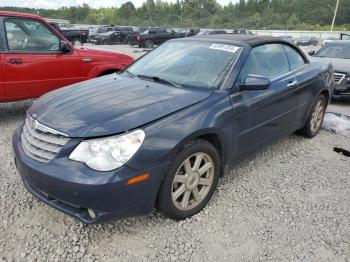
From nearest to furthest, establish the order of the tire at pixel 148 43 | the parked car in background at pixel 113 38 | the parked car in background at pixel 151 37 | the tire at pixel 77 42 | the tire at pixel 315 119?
the tire at pixel 315 119
the tire at pixel 77 42
the parked car in background at pixel 151 37
the tire at pixel 148 43
the parked car in background at pixel 113 38

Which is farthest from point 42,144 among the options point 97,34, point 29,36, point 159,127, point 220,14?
point 220,14

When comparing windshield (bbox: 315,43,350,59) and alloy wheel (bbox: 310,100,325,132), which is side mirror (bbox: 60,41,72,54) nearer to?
alloy wheel (bbox: 310,100,325,132)

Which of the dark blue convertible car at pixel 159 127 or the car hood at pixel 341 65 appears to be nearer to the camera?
→ the dark blue convertible car at pixel 159 127

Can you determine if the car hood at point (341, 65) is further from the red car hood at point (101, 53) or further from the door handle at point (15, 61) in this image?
the door handle at point (15, 61)

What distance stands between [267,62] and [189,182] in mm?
1814

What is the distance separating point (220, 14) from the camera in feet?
338

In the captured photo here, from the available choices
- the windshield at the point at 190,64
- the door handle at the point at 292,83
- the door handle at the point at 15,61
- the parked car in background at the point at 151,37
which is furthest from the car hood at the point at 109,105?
the parked car in background at the point at 151,37

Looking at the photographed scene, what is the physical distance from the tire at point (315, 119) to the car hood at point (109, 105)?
237 cm

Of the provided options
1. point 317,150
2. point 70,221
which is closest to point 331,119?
point 317,150

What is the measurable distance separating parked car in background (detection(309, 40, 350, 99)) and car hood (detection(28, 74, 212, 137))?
16.9ft

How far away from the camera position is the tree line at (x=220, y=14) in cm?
8694

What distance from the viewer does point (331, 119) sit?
5723 mm

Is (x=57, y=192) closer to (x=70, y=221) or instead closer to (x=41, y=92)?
(x=70, y=221)

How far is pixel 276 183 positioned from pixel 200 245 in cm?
138
